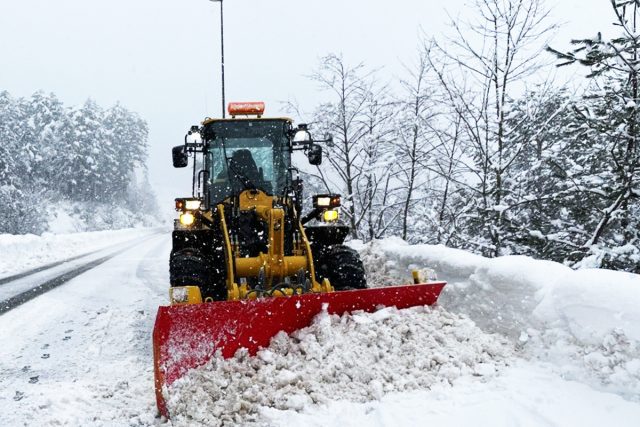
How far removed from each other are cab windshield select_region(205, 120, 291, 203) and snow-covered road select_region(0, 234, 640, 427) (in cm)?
215

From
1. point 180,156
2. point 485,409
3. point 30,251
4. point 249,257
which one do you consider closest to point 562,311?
point 485,409

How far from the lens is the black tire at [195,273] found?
498 centimetres

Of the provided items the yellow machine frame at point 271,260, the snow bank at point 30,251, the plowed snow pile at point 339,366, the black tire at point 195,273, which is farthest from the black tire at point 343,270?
the snow bank at point 30,251

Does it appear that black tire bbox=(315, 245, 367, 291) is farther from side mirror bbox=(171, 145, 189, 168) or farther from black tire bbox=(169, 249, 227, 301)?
side mirror bbox=(171, 145, 189, 168)

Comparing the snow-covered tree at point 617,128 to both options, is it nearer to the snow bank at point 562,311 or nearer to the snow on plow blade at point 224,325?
the snow bank at point 562,311

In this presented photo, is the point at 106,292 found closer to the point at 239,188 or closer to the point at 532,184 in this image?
the point at 239,188

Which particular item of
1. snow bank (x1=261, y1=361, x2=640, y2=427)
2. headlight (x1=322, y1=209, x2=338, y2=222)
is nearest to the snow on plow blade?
snow bank (x1=261, y1=361, x2=640, y2=427)

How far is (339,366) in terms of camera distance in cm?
340

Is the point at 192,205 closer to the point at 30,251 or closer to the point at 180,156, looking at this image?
the point at 180,156

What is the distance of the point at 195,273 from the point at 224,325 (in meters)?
1.57

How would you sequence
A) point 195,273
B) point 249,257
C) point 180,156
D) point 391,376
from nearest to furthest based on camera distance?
point 391,376 < point 195,273 < point 249,257 < point 180,156

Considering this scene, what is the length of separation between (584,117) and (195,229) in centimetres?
484

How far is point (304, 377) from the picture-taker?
331cm

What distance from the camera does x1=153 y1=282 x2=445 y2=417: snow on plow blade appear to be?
338 cm
